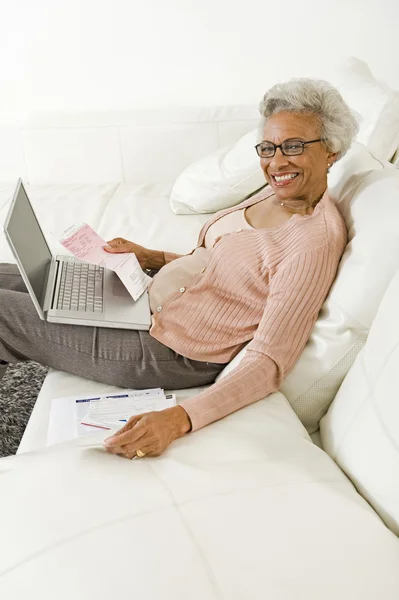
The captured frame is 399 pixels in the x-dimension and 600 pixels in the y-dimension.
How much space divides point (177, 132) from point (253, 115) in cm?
31

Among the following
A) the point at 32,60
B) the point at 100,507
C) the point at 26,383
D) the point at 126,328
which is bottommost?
the point at 26,383

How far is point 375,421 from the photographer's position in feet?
3.40

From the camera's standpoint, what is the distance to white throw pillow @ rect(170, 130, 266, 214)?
2146mm

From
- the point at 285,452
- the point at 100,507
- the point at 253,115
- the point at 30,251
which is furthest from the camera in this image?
the point at 253,115

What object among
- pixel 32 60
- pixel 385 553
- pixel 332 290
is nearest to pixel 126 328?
pixel 332 290

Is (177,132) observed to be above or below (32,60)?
below

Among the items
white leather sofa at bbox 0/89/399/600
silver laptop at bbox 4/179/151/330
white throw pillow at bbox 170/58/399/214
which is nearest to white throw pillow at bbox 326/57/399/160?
white throw pillow at bbox 170/58/399/214

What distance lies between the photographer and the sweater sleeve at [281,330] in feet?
4.05

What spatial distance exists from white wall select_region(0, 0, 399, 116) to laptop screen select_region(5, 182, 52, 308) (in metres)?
1.29

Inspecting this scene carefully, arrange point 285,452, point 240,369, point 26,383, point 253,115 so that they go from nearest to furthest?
point 285,452 → point 240,369 → point 26,383 → point 253,115

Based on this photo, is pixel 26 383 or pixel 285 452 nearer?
pixel 285 452

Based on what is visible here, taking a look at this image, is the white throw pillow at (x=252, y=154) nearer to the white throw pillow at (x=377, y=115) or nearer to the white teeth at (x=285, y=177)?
the white throw pillow at (x=377, y=115)

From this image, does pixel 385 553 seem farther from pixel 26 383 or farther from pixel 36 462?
pixel 26 383

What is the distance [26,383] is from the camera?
1996 millimetres
